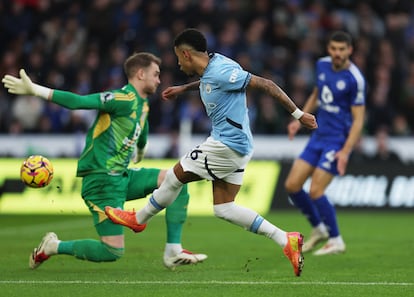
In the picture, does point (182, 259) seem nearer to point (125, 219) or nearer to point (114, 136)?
point (125, 219)

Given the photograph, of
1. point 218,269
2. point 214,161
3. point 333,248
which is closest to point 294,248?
point 214,161

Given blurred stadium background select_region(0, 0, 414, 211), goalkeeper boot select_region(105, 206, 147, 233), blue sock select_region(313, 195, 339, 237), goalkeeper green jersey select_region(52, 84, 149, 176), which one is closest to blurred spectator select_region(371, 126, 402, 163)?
blurred stadium background select_region(0, 0, 414, 211)

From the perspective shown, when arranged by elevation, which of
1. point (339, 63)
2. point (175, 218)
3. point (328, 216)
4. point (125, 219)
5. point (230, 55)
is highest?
point (339, 63)

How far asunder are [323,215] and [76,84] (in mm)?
10269

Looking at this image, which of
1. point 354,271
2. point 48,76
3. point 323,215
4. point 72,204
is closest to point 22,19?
point 48,76

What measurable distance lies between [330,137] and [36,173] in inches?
156

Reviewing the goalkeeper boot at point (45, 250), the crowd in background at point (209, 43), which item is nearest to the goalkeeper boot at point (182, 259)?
the goalkeeper boot at point (45, 250)

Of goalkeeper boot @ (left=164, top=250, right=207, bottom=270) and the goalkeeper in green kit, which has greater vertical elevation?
the goalkeeper in green kit

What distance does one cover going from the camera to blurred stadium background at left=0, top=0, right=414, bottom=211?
19.3 metres

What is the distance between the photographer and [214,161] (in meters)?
8.66

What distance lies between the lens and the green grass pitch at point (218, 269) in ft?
27.1

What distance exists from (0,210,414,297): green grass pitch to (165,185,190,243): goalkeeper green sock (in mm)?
334

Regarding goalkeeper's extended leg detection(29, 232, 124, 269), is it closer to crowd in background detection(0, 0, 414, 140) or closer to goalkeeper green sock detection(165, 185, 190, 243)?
goalkeeper green sock detection(165, 185, 190, 243)

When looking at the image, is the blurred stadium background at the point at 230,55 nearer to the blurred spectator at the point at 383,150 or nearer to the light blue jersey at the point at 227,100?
the blurred spectator at the point at 383,150
